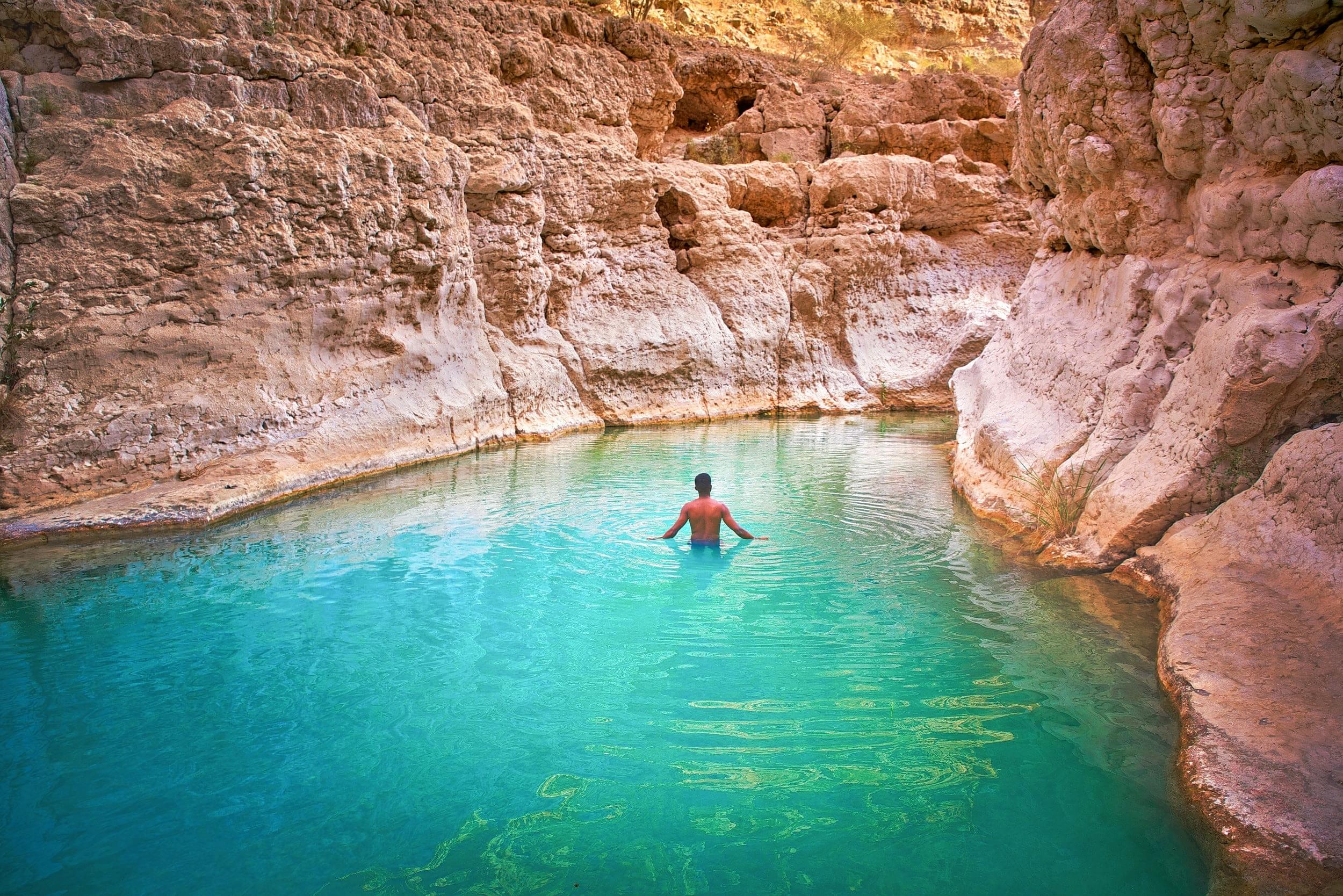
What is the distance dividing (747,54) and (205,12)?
15.9 meters

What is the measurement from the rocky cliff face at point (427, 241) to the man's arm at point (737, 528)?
5004 mm

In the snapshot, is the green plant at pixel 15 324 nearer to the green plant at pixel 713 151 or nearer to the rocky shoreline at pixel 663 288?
the rocky shoreline at pixel 663 288

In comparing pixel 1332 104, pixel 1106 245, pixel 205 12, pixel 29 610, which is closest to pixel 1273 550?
pixel 1332 104

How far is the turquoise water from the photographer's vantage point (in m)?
2.94

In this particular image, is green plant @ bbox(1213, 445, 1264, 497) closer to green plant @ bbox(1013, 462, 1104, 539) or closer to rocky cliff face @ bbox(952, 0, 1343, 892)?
rocky cliff face @ bbox(952, 0, 1343, 892)

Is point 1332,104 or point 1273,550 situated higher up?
point 1332,104

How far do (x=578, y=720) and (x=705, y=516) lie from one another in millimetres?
2950

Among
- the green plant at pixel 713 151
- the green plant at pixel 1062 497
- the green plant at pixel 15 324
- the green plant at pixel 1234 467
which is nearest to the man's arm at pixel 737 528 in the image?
the green plant at pixel 1062 497

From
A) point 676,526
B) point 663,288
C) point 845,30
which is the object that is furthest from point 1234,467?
point 845,30

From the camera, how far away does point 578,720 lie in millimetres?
3961

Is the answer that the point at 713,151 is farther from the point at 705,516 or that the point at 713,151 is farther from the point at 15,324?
the point at 705,516

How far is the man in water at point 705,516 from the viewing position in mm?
6695

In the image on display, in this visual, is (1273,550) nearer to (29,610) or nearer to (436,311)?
(29,610)

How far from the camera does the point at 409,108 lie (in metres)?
13.0
